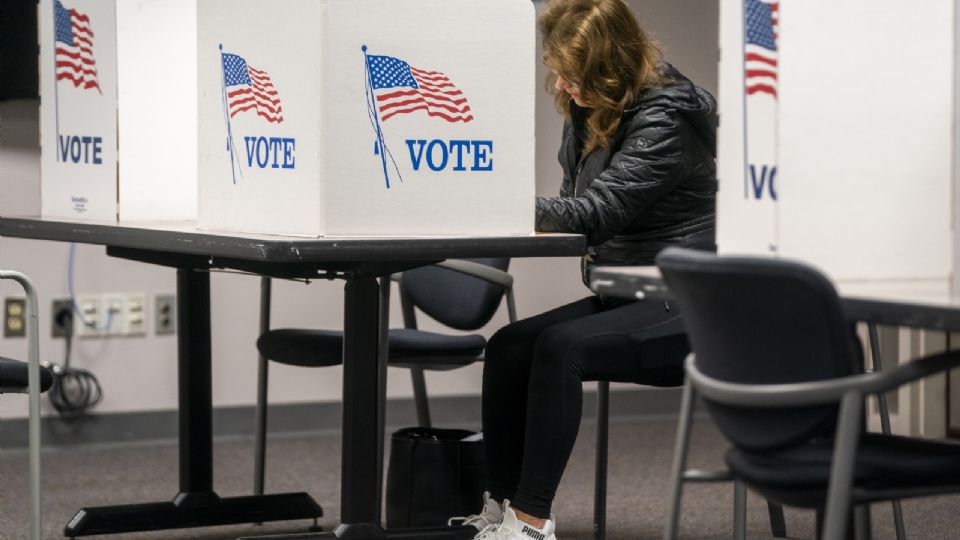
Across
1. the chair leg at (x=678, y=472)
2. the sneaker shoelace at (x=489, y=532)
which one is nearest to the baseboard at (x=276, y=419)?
the sneaker shoelace at (x=489, y=532)

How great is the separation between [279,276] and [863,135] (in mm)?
957

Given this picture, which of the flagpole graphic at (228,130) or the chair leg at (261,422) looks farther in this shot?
the chair leg at (261,422)

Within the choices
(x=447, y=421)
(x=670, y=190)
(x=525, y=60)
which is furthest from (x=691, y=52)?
(x=525, y=60)

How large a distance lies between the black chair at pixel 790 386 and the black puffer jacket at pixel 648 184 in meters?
0.72

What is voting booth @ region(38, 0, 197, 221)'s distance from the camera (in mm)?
2645

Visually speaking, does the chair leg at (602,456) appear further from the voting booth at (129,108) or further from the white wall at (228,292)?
the white wall at (228,292)

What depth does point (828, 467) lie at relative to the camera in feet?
5.24

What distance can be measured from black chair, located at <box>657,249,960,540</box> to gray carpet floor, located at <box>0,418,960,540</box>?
52.6 inches

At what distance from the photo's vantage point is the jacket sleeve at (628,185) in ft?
7.73

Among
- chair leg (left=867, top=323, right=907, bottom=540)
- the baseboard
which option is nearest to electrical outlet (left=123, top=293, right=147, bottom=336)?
the baseboard

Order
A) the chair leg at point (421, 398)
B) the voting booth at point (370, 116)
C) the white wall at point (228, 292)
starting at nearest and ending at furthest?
the voting booth at point (370, 116) < the chair leg at point (421, 398) < the white wall at point (228, 292)

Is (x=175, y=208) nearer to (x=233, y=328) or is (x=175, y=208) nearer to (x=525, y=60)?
(x=525, y=60)

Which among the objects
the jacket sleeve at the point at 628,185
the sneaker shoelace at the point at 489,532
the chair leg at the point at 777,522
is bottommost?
the chair leg at the point at 777,522

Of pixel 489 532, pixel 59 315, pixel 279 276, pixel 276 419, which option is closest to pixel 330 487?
pixel 276 419
